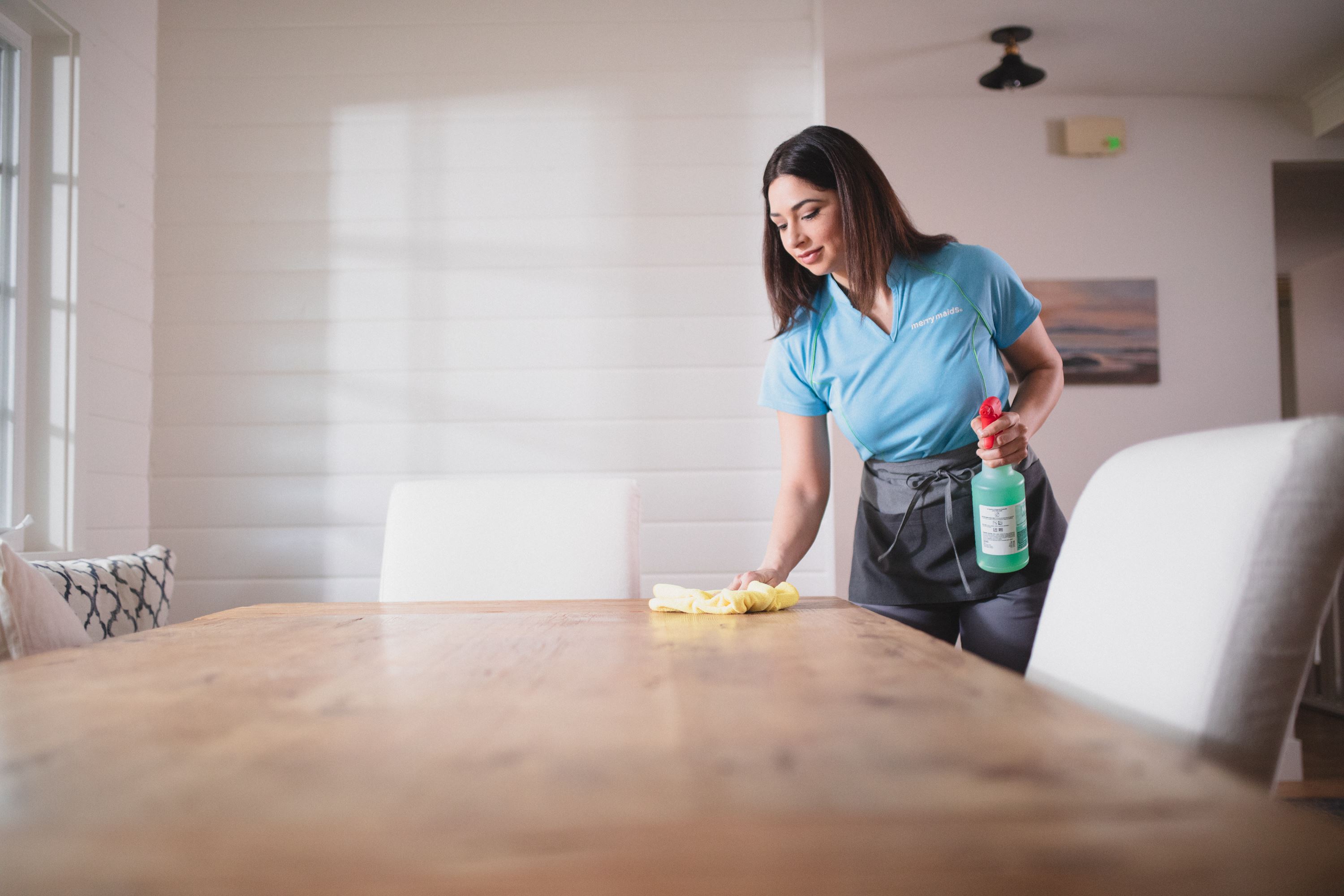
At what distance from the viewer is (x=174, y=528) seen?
2963 millimetres

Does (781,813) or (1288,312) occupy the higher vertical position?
(1288,312)

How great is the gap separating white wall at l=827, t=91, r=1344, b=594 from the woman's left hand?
114 inches

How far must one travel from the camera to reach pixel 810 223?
5.51ft

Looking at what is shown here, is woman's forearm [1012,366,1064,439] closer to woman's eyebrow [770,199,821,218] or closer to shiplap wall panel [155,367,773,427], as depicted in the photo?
woman's eyebrow [770,199,821,218]

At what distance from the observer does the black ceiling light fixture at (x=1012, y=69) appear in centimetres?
360

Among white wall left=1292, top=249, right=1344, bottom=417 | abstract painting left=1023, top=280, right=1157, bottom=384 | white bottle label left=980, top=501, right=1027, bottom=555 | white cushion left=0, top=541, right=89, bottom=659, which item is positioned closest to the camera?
white cushion left=0, top=541, right=89, bottom=659

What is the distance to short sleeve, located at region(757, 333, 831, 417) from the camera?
179 centimetres

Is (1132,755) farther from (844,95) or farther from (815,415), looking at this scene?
(844,95)

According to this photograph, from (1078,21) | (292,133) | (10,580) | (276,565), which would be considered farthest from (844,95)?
(10,580)

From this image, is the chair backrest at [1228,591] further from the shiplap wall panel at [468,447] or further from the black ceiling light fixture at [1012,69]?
the black ceiling light fixture at [1012,69]

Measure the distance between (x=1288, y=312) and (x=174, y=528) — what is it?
762cm

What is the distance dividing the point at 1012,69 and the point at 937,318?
2652mm

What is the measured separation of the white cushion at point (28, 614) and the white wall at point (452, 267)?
1640 millimetres

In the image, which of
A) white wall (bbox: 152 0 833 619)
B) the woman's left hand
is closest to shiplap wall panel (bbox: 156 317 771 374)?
white wall (bbox: 152 0 833 619)
